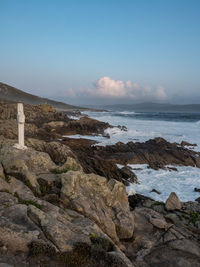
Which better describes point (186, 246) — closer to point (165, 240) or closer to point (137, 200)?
point (165, 240)

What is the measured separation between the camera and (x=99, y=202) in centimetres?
724

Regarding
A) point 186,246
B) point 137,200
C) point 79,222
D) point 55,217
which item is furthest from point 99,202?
point 137,200

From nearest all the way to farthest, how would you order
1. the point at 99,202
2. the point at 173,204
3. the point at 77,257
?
the point at 77,257, the point at 99,202, the point at 173,204

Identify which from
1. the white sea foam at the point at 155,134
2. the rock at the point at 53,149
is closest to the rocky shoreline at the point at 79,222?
the rock at the point at 53,149

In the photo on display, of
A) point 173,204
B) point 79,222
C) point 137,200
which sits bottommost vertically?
point 137,200

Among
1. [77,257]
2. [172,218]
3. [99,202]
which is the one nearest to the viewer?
[77,257]

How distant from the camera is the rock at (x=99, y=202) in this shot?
21.4ft

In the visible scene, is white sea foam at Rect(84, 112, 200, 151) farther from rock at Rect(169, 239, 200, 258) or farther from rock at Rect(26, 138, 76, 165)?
rock at Rect(169, 239, 200, 258)

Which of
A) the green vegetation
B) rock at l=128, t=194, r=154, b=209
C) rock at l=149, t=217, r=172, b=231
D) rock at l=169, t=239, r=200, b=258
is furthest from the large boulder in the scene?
rock at l=128, t=194, r=154, b=209

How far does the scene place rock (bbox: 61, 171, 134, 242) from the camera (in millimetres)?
6508

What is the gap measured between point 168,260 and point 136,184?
8143 millimetres

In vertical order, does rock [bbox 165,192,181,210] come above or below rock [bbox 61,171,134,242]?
below

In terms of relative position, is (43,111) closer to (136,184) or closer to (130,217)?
(136,184)

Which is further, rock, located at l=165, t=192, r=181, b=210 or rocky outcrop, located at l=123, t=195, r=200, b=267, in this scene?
rock, located at l=165, t=192, r=181, b=210
